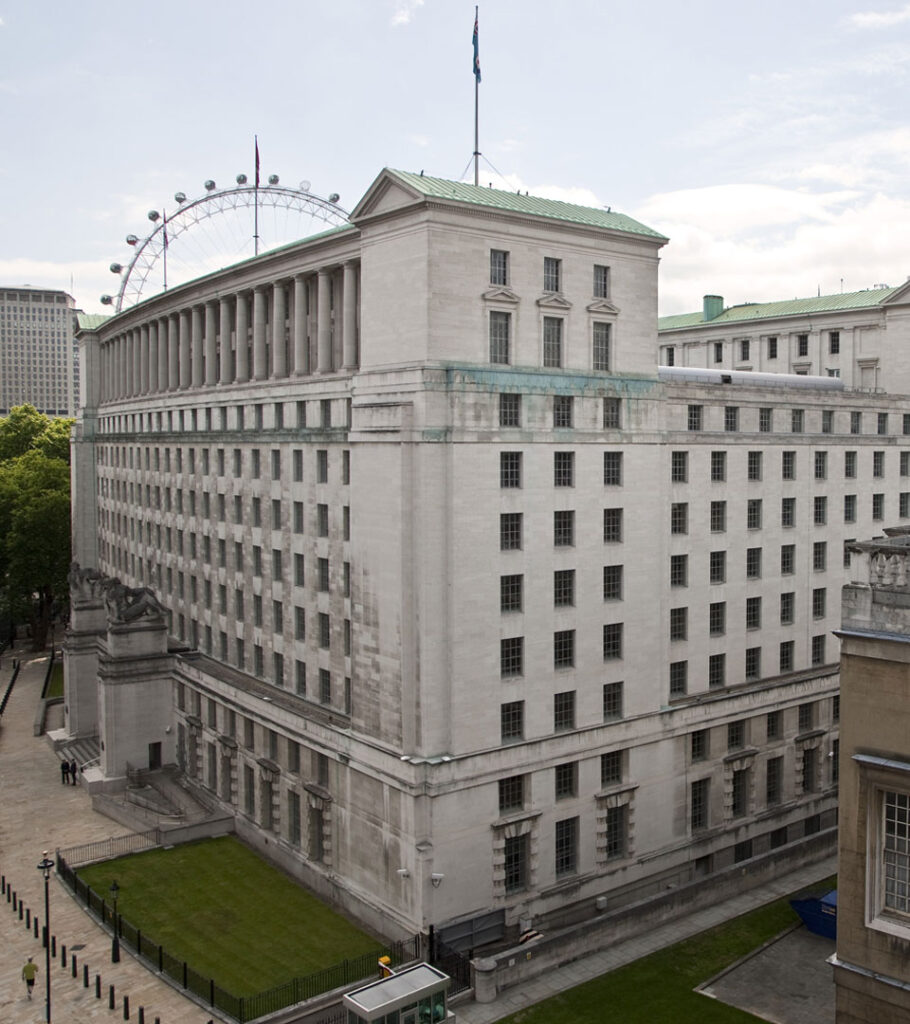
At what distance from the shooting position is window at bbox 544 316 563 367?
50.8 m

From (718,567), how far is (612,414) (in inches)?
469

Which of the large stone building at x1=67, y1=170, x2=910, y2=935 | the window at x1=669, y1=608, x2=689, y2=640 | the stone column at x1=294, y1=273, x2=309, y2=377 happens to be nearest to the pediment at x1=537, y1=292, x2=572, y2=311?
the large stone building at x1=67, y1=170, x2=910, y2=935

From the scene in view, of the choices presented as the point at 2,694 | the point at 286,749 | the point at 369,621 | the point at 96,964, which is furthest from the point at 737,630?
the point at 2,694

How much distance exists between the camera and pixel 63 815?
2665 inches

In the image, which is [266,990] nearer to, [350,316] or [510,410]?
[510,410]

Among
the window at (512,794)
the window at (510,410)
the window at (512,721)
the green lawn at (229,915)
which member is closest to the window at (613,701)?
the window at (512,721)

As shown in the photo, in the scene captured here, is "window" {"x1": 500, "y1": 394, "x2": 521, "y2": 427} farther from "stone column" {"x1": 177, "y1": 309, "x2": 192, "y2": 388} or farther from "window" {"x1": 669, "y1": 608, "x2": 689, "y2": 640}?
"stone column" {"x1": 177, "y1": 309, "x2": 192, "y2": 388}

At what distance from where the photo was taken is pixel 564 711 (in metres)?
50.9

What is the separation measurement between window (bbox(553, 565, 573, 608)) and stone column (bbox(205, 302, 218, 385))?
33126 mm

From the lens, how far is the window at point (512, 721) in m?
48.5

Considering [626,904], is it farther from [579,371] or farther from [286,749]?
[579,371]

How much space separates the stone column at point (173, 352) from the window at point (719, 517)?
A: 4313 centimetres

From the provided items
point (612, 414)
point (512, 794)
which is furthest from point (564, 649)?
point (612, 414)

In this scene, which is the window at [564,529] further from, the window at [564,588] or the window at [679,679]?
the window at [679,679]
